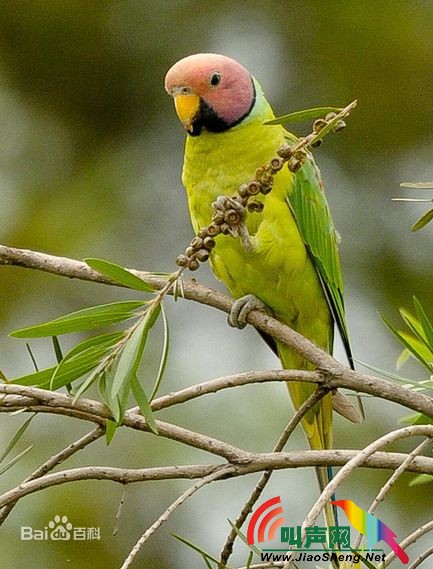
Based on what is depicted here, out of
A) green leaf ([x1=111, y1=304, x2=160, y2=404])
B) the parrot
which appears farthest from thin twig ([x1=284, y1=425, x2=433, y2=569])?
the parrot

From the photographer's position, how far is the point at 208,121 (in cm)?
113

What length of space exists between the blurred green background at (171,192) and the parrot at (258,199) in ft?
3.03

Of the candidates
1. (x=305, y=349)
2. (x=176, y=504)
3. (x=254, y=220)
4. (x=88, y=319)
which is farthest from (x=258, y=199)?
(x=176, y=504)

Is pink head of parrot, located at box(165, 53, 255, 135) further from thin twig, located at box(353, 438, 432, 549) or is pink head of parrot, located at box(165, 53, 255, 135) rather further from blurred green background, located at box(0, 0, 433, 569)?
blurred green background, located at box(0, 0, 433, 569)

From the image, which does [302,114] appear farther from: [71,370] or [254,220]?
[254,220]

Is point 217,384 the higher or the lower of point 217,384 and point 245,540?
the higher

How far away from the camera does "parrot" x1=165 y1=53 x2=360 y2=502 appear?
3.61ft

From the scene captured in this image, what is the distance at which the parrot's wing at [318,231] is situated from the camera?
113 centimetres

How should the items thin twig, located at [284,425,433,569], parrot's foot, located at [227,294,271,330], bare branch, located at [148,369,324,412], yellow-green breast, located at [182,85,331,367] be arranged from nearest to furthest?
thin twig, located at [284,425,433,569]
bare branch, located at [148,369,324,412]
parrot's foot, located at [227,294,271,330]
yellow-green breast, located at [182,85,331,367]

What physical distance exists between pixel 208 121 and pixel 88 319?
1.77 ft

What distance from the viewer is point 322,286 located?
1.17 metres

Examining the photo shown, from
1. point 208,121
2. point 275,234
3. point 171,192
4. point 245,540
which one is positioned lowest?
point 245,540

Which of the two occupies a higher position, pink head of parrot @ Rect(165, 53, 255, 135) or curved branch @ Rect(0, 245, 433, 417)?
pink head of parrot @ Rect(165, 53, 255, 135)

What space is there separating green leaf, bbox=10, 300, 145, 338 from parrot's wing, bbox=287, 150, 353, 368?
49cm
